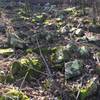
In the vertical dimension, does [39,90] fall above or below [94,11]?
below

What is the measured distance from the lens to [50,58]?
205 inches

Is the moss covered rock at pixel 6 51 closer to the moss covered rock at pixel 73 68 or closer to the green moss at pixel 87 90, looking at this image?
the moss covered rock at pixel 73 68

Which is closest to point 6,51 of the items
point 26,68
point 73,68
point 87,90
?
point 26,68

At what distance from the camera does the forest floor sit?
4379mm

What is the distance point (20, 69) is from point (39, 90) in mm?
527

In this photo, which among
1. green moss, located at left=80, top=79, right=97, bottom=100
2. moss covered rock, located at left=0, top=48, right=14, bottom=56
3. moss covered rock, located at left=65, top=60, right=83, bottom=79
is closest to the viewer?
green moss, located at left=80, top=79, right=97, bottom=100

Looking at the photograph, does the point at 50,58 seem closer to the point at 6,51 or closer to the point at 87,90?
the point at 6,51

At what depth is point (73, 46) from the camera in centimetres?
548

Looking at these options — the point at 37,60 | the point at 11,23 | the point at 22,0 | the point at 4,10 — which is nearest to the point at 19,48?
the point at 37,60

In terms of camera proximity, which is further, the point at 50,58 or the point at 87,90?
the point at 50,58

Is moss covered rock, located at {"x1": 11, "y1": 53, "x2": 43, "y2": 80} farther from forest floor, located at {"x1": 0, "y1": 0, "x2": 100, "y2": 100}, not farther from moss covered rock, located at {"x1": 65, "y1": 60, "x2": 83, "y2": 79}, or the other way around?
moss covered rock, located at {"x1": 65, "y1": 60, "x2": 83, "y2": 79}

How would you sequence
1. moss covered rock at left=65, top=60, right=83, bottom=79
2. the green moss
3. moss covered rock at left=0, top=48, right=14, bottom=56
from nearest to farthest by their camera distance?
the green moss → moss covered rock at left=65, top=60, right=83, bottom=79 → moss covered rock at left=0, top=48, right=14, bottom=56

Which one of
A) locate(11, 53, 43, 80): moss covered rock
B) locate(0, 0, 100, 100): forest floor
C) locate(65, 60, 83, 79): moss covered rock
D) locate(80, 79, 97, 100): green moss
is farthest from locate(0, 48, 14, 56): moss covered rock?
locate(80, 79, 97, 100): green moss

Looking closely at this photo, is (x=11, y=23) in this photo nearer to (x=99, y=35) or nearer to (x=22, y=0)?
(x=99, y=35)
